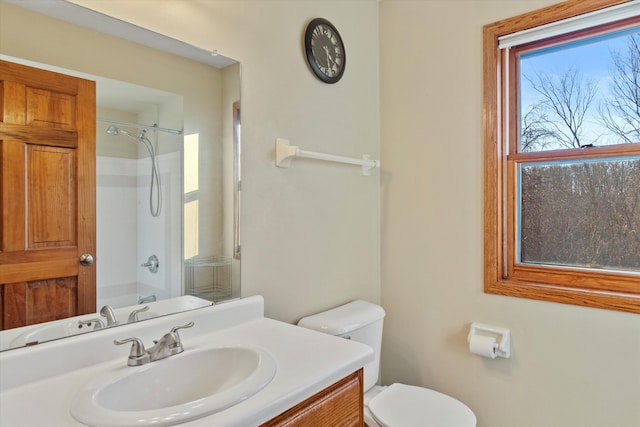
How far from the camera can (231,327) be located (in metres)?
1.26

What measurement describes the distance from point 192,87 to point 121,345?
842 mm

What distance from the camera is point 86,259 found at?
1.00 m

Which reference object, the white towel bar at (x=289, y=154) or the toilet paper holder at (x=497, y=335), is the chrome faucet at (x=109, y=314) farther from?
the toilet paper holder at (x=497, y=335)

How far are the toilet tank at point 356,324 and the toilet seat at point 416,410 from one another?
0.13m

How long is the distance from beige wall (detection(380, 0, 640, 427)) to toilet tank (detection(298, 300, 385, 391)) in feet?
1.02

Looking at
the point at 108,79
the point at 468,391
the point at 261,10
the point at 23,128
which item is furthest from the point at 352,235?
the point at 23,128

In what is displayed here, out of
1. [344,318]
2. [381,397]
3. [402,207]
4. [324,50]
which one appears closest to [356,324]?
[344,318]

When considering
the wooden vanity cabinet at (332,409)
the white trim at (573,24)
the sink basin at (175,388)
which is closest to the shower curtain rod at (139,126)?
the sink basin at (175,388)

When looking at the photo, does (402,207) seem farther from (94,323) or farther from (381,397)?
(94,323)

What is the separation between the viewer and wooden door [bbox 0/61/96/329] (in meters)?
0.86

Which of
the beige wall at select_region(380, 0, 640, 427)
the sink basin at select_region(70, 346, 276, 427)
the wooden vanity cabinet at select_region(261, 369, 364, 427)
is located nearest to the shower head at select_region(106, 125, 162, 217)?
the sink basin at select_region(70, 346, 276, 427)

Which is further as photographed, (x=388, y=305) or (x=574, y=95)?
(x=388, y=305)

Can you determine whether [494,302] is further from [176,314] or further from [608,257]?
[176,314]

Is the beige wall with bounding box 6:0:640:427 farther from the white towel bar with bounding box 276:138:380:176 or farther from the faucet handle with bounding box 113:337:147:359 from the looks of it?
the faucet handle with bounding box 113:337:147:359
